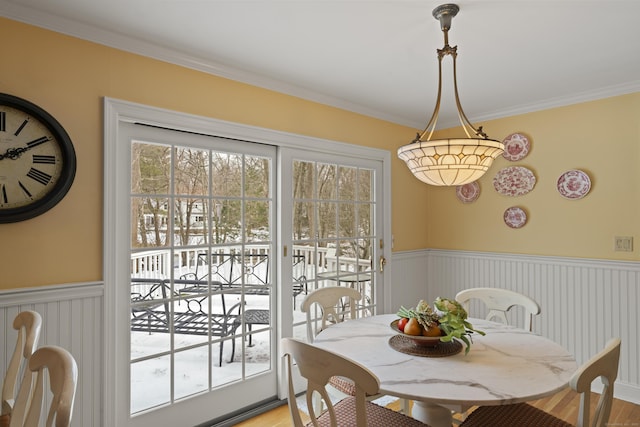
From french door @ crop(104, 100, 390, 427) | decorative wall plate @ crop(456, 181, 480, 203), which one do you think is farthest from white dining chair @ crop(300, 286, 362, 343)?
decorative wall plate @ crop(456, 181, 480, 203)

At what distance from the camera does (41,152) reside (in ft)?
5.95

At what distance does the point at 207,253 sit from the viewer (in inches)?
97.4

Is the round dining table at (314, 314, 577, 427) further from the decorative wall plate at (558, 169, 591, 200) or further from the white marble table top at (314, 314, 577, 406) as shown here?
the decorative wall plate at (558, 169, 591, 200)

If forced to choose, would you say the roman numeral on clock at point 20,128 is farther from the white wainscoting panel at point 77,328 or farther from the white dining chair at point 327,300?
the white dining chair at point 327,300

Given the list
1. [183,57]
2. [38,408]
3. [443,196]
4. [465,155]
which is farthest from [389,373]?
[443,196]

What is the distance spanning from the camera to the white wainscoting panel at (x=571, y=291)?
280 cm

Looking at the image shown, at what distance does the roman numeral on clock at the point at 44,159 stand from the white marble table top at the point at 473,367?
1581mm

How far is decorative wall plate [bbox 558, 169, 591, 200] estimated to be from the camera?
300 centimetres

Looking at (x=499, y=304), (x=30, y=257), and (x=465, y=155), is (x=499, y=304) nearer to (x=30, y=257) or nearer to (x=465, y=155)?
(x=465, y=155)

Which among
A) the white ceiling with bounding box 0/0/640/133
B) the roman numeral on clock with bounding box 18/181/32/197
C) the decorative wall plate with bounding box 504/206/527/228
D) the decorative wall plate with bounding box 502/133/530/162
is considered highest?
the white ceiling with bounding box 0/0/640/133

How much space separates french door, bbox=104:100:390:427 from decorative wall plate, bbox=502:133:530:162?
139cm

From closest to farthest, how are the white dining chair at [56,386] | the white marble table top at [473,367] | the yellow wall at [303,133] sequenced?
1. the white dining chair at [56,386]
2. the white marble table top at [473,367]
3. the yellow wall at [303,133]

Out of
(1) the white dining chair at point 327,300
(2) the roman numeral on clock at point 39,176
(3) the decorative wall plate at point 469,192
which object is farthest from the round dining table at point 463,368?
(3) the decorative wall plate at point 469,192

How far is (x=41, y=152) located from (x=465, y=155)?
6.46 feet
